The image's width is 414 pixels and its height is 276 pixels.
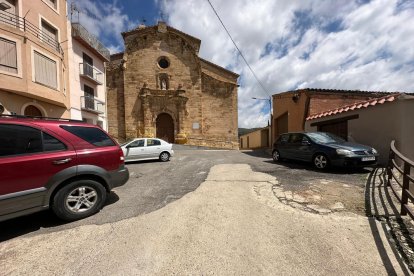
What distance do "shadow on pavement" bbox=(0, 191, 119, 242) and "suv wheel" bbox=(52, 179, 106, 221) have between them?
21 cm

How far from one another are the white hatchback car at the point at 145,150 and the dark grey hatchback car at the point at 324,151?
5472mm

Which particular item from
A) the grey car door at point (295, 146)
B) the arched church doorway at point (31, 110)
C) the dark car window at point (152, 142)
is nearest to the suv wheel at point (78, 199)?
the dark car window at point (152, 142)

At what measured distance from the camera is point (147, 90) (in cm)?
2012

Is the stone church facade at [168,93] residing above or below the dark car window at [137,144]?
above

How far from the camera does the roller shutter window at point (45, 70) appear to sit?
425 inches

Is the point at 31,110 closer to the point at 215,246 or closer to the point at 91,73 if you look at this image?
the point at 91,73

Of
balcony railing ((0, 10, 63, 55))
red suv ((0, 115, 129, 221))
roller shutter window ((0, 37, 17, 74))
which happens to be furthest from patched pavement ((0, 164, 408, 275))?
balcony railing ((0, 10, 63, 55))

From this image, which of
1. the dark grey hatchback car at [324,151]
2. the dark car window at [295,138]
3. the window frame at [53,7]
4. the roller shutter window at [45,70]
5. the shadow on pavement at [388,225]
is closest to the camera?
the shadow on pavement at [388,225]

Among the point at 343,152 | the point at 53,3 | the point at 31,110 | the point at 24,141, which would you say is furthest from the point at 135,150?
the point at 53,3

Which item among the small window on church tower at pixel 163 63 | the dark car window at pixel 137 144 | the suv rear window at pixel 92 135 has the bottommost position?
the dark car window at pixel 137 144

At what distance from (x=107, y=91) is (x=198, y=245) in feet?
69.5

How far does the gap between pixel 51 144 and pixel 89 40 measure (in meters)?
16.9

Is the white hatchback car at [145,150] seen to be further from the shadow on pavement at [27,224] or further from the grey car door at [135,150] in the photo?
the shadow on pavement at [27,224]

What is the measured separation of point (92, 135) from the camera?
12.4 ft
